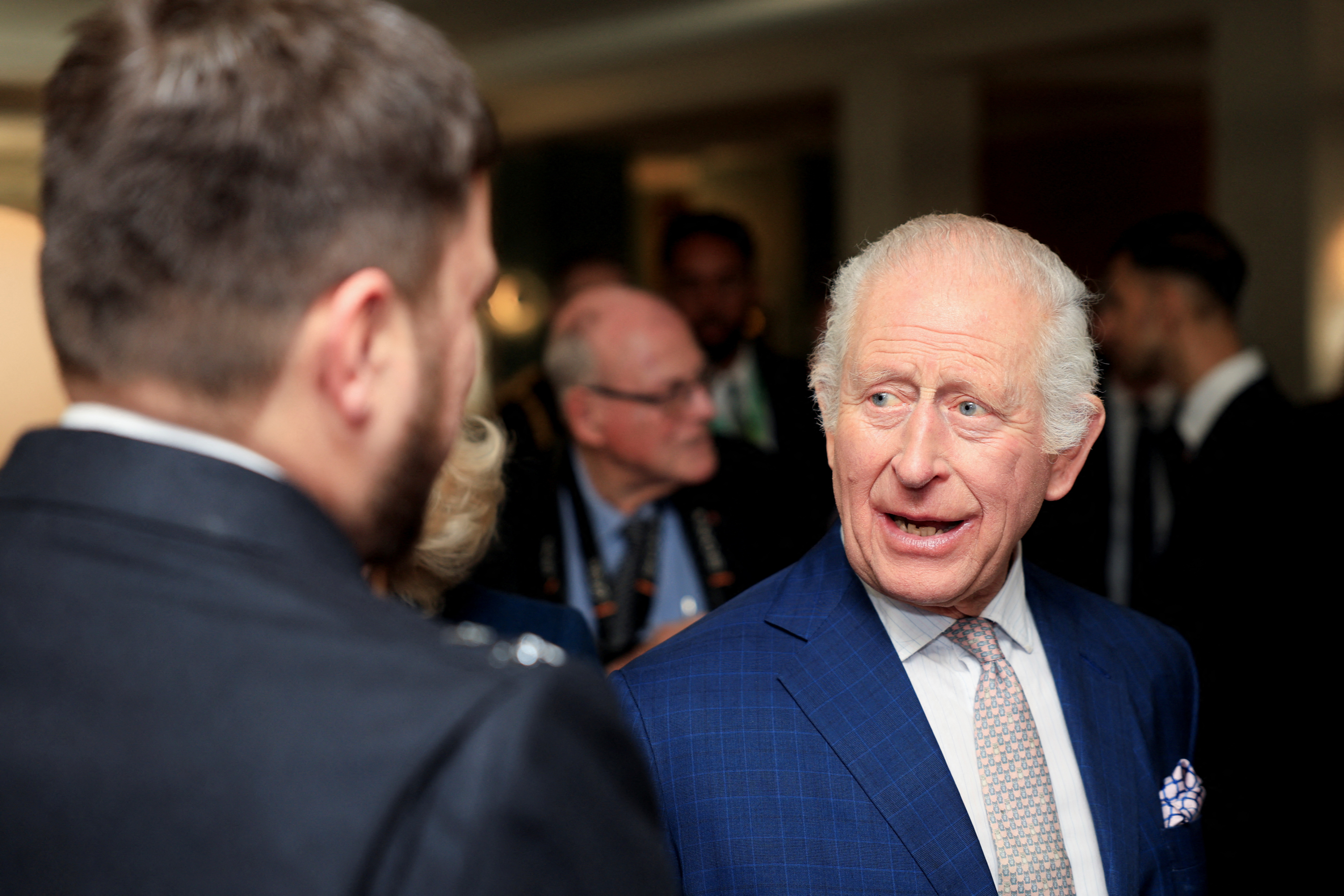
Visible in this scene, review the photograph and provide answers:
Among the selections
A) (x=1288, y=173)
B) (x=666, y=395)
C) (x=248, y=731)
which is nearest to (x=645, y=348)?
(x=666, y=395)

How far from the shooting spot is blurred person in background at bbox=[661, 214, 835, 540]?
4.59 meters

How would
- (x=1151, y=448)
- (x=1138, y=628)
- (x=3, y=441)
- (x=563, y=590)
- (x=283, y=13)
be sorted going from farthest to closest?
(x=1151, y=448) → (x=563, y=590) → (x=1138, y=628) → (x=3, y=441) → (x=283, y=13)

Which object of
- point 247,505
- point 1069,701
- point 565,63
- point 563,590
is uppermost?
point 565,63

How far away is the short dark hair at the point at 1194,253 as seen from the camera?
388cm

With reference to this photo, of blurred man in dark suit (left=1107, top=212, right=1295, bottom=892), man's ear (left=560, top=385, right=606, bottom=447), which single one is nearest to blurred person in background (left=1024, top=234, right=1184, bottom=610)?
blurred man in dark suit (left=1107, top=212, right=1295, bottom=892)

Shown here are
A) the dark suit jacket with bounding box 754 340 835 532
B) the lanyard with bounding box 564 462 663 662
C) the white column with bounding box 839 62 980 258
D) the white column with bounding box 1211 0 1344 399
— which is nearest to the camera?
the lanyard with bounding box 564 462 663 662

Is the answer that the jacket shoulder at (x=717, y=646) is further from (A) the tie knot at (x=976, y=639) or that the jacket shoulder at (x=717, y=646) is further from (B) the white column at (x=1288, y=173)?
(B) the white column at (x=1288, y=173)

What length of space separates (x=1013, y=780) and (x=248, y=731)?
1131 millimetres

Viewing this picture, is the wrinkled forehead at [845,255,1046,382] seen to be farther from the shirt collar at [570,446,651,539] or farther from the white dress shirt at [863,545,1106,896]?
the shirt collar at [570,446,651,539]

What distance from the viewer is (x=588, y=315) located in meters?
3.50

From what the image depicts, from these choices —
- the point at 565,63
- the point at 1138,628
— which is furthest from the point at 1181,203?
the point at 1138,628

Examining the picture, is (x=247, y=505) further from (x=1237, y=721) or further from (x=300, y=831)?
(x=1237, y=721)

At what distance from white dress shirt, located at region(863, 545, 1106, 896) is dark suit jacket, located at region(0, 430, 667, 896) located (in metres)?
0.90

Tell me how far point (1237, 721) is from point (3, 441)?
9.65ft
